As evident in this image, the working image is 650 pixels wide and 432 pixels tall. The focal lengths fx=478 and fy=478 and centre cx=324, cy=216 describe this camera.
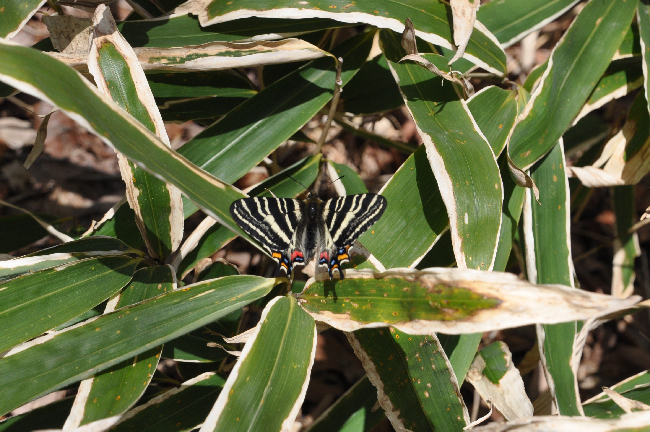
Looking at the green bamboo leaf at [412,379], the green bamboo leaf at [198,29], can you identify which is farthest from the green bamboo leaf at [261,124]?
the green bamboo leaf at [412,379]

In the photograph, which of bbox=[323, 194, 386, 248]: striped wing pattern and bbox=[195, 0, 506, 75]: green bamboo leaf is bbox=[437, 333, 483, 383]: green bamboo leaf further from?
bbox=[195, 0, 506, 75]: green bamboo leaf

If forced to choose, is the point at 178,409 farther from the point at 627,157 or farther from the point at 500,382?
the point at 627,157

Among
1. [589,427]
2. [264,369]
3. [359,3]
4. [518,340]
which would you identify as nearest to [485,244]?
[589,427]

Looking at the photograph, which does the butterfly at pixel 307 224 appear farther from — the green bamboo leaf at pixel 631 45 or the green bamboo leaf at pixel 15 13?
the green bamboo leaf at pixel 631 45

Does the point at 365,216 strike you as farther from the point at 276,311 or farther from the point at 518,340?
the point at 518,340

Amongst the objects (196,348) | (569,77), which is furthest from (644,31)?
(196,348)

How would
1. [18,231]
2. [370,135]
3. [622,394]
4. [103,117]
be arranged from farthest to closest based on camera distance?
[370,135]
[18,231]
[622,394]
[103,117]

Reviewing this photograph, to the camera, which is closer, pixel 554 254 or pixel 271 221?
pixel 271 221
